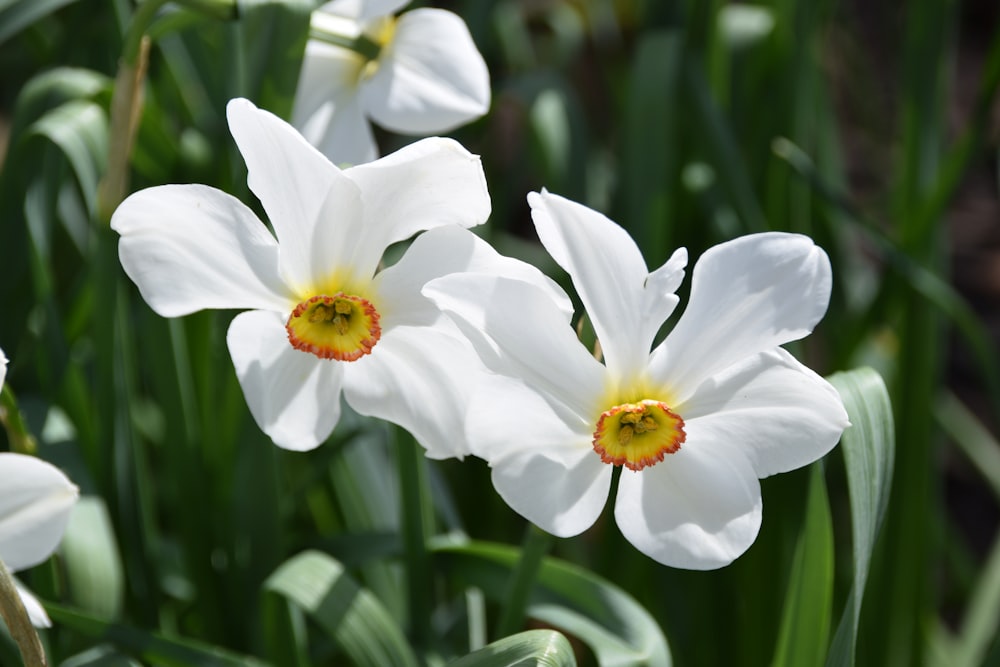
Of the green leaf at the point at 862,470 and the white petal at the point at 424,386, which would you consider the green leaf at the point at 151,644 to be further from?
the green leaf at the point at 862,470

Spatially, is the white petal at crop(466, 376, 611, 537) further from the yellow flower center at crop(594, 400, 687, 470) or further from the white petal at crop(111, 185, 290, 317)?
the white petal at crop(111, 185, 290, 317)

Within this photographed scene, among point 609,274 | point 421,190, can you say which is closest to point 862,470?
point 609,274

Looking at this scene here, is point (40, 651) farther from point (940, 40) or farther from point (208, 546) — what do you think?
point (940, 40)

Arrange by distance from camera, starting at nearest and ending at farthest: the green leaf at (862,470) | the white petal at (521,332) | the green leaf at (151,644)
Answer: the white petal at (521,332), the green leaf at (862,470), the green leaf at (151,644)

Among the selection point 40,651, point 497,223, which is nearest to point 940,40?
point 497,223

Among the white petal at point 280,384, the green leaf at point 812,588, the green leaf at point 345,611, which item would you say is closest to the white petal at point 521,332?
the white petal at point 280,384

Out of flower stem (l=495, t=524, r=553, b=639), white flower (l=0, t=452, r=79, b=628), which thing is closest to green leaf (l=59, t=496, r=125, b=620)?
white flower (l=0, t=452, r=79, b=628)
